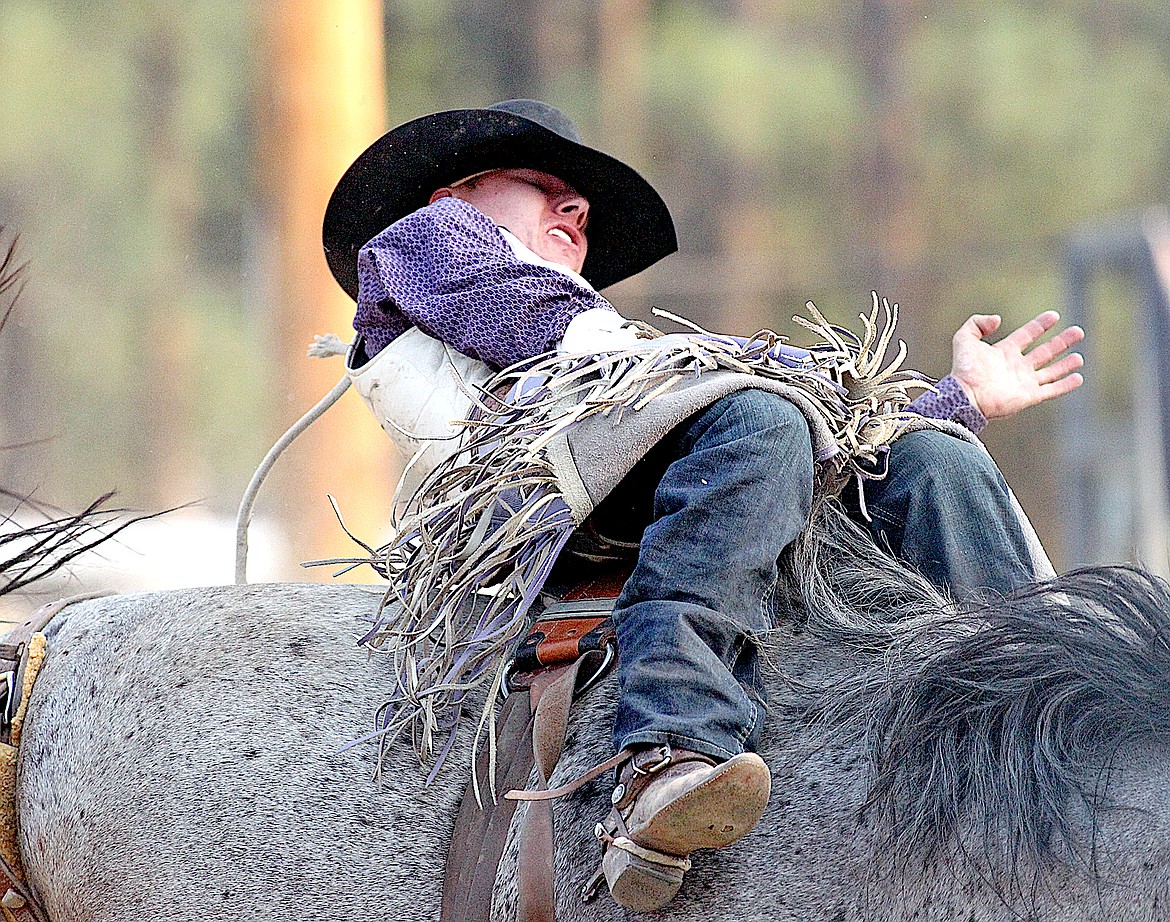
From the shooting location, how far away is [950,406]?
7.45 feet

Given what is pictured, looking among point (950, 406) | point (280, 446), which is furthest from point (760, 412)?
point (280, 446)

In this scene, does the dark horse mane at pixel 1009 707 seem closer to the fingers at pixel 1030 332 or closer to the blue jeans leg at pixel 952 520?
the blue jeans leg at pixel 952 520

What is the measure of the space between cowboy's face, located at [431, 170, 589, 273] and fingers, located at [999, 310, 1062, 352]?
73 centimetres

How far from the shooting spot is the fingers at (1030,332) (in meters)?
2.34

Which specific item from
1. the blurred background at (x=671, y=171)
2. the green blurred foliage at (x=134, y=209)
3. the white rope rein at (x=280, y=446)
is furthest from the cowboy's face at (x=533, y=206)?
the green blurred foliage at (x=134, y=209)

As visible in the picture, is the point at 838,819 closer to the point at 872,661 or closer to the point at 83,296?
the point at 872,661

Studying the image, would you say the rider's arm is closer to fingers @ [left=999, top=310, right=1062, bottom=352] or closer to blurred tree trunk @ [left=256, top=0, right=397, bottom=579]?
fingers @ [left=999, top=310, right=1062, bottom=352]

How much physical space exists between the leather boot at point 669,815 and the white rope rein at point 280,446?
948mm

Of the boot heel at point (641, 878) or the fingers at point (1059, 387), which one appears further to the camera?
the fingers at point (1059, 387)

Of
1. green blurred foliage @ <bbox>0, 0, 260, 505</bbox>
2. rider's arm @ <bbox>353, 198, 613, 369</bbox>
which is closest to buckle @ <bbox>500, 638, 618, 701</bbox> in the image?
rider's arm @ <bbox>353, 198, 613, 369</bbox>

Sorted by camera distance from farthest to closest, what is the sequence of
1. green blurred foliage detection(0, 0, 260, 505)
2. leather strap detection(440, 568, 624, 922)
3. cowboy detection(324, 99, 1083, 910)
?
green blurred foliage detection(0, 0, 260, 505)
leather strap detection(440, 568, 624, 922)
cowboy detection(324, 99, 1083, 910)

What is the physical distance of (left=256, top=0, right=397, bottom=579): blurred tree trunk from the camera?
22.3ft

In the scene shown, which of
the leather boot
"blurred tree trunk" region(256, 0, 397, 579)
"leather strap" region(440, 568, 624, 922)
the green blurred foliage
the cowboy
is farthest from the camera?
the green blurred foliage

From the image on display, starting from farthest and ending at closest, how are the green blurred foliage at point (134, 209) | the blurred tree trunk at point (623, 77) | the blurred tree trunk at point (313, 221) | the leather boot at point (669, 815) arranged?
the blurred tree trunk at point (623, 77) < the green blurred foliage at point (134, 209) < the blurred tree trunk at point (313, 221) < the leather boot at point (669, 815)
